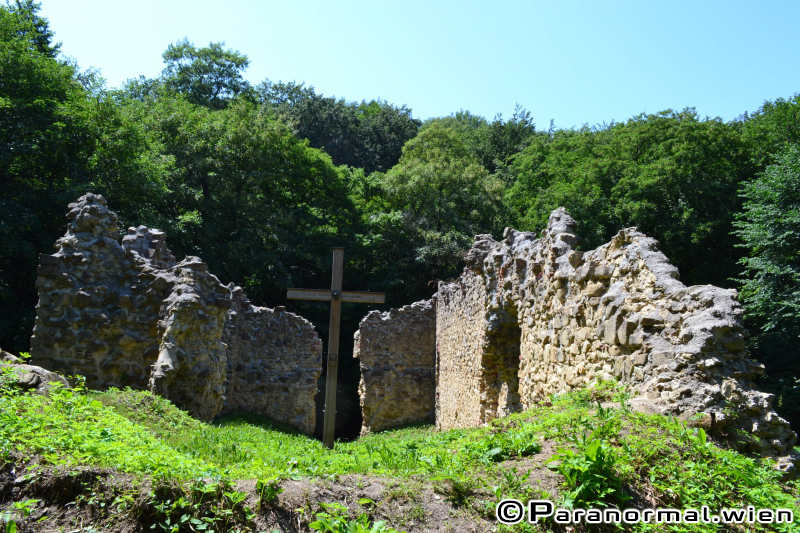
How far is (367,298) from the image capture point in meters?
9.39

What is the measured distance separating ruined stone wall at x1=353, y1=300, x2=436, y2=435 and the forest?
293cm

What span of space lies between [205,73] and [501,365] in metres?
28.2

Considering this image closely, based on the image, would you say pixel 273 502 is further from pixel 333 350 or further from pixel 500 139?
pixel 500 139

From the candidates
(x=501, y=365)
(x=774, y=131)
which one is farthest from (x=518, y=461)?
(x=774, y=131)

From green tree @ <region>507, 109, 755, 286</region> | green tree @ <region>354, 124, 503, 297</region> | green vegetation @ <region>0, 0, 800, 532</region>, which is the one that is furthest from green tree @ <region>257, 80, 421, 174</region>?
green tree @ <region>507, 109, 755, 286</region>

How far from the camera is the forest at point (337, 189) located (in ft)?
49.2

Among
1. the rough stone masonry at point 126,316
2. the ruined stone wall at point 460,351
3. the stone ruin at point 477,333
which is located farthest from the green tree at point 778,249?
the rough stone masonry at point 126,316

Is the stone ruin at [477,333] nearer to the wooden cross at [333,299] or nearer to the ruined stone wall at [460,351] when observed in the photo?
the ruined stone wall at [460,351]

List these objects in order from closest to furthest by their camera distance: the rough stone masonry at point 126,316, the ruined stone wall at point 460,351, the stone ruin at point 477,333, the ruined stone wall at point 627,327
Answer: the ruined stone wall at point 627,327 < the stone ruin at point 477,333 < the rough stone masonry at point 126,316 < the ruined stone wall at point 460,351

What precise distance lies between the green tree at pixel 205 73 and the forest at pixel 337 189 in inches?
4.1

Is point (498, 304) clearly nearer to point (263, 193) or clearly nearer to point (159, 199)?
point (159, 199)

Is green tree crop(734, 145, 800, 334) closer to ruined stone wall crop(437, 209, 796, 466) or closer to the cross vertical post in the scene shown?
ruined stone wall crop(437, 209, 796, 466)

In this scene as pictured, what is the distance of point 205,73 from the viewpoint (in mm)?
31719

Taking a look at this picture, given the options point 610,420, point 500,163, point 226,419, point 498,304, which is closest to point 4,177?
point 226,419
